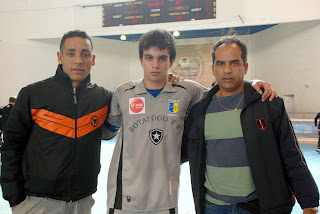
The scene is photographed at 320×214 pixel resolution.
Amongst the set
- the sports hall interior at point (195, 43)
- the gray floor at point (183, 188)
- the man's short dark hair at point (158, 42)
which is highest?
the sports hall interior at point (195, 43)

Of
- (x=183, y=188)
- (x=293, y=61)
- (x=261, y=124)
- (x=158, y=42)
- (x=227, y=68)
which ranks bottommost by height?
(x=183, y=188)

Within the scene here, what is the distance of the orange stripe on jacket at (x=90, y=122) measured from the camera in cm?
180

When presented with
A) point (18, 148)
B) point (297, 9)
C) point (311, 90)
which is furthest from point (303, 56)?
point (18, 148)

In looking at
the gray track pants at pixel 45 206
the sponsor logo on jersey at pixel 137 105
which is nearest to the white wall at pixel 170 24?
the sponsor logo on jersey at pixel 137 105

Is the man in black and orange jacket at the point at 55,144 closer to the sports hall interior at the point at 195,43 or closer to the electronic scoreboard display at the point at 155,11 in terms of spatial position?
the sports hall interior at the point at 195,43

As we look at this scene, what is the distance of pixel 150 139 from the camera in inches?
68.6

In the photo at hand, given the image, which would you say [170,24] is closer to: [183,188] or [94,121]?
[183,188]

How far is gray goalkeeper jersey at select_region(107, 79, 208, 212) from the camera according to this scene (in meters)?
1.70

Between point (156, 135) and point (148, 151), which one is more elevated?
point (156, 135)

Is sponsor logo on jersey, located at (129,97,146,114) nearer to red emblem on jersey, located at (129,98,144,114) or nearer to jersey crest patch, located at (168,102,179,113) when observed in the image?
red emblem on jersey, located at (129,98,144,114)

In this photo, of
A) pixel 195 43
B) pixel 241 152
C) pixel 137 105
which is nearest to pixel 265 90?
pixel 241 152

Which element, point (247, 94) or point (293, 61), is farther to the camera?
point (293, 61)

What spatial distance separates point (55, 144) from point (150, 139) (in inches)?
25.5

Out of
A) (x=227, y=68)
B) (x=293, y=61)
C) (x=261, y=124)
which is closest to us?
(x=261, y=124)
